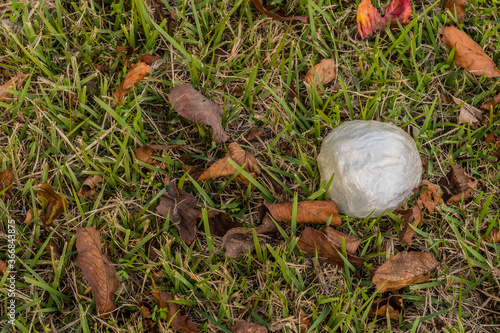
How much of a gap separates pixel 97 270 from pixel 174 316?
415mm

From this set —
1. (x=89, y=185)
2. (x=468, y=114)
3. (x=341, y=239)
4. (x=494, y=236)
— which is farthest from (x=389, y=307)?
(x=89, y=185)

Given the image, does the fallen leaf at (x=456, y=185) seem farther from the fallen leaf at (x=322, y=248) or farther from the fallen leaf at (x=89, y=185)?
the fallen leaf at (x=89, y=185)

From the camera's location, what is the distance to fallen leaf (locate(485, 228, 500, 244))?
2311 mm

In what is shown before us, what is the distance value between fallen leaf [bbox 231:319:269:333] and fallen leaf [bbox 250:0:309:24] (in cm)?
176

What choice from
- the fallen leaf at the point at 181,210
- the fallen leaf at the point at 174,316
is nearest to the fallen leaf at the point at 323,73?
the fallen leaf at the point at 181,210

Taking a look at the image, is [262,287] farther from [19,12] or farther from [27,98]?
[19,12]

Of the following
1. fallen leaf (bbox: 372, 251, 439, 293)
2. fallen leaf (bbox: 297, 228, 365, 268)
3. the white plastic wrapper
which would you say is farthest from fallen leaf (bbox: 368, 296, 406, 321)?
the white plastic wrapper

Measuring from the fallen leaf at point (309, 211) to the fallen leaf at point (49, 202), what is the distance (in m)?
1.04

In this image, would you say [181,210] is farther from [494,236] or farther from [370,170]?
[494,236]

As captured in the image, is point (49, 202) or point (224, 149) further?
point (224, 149)

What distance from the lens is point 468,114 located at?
2625 millimetres

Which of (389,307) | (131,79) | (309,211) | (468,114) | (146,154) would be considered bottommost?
(389,307)

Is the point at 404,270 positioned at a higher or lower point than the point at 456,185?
lower

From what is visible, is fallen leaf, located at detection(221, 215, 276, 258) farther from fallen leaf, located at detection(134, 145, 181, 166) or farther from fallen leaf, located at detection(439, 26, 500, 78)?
fallen leaf, located at detection(439, 26, 500, 78)
